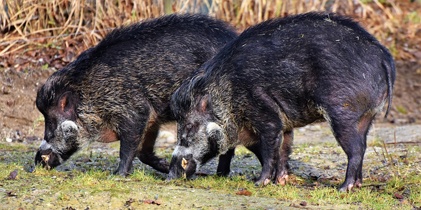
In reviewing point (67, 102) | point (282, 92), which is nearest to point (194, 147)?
point (282, 92)

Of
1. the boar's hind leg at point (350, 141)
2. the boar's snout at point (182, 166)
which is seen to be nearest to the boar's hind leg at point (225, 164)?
the boar's snout at point (182, 166)

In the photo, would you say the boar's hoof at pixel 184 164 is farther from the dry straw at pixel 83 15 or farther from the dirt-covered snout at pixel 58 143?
the dry straw at pixel 83 15

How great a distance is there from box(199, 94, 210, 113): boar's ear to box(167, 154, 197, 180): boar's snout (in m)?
0.44

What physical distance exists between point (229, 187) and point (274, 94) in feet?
2.99

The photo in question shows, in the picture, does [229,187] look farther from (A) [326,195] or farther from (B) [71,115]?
(B) [71,115]

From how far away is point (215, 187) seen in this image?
7086mm

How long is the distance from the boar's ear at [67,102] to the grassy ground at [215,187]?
0.62 m

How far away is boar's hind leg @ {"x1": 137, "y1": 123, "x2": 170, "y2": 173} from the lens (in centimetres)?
830

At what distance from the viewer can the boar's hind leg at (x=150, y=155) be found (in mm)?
8305

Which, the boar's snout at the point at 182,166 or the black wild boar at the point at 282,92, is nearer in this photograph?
the black wild boar at the point at 282,92

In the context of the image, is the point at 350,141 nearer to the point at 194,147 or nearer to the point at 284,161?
the point at 284,161

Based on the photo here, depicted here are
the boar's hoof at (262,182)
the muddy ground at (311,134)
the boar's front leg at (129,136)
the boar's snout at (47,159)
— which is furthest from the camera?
the muddy ground at (311,134)

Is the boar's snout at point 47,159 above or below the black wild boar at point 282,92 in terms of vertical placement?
below

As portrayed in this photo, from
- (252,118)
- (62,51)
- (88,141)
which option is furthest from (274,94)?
(62,51)
